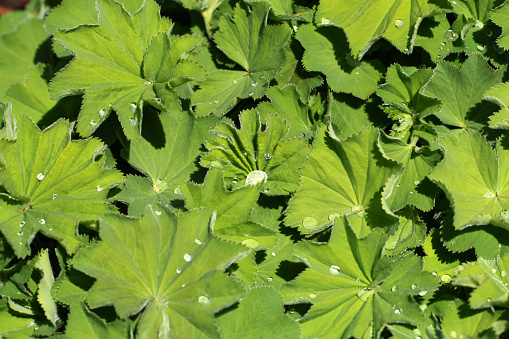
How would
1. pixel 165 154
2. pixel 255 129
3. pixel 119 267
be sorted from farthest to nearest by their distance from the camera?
pixel 165 154 → pixel 255 129 → pixel 119 267

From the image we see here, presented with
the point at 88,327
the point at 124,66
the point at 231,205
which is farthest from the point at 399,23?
the point at 88,327

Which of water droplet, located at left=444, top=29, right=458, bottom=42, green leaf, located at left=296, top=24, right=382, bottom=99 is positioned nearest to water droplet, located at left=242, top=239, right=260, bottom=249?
green leaf, located at left=296, top=24, right=382, bottom=99

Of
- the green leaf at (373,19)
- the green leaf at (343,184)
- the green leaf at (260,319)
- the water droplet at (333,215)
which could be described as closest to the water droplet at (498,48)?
the green leaf at (373,19)

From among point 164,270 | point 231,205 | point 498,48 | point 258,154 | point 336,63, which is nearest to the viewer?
point 164,270

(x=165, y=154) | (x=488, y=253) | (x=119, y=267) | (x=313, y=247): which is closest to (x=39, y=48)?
(x=165, y=154)

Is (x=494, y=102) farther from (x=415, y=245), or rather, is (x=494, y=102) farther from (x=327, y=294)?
(x=327, y=294)

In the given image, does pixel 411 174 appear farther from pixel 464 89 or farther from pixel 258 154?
pixel 258 154

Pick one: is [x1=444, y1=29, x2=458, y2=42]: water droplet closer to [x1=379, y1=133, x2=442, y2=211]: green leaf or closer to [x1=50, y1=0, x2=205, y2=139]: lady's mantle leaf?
[x1=379, y1=133, x2=442, y2=211]: green leaf
